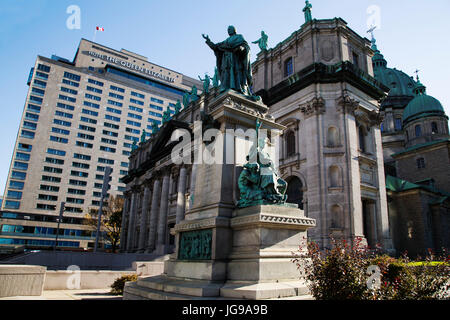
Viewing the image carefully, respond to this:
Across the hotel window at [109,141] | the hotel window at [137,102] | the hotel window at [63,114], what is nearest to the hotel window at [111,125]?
the hotel window at [109,141]

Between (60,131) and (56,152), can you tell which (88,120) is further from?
(56,152)

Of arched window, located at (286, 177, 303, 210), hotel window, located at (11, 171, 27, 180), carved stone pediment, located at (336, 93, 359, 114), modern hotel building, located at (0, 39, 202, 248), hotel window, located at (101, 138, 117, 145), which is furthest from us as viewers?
hotel window, located at (101, 138, 117, 145)

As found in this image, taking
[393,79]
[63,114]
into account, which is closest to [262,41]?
[393,79]

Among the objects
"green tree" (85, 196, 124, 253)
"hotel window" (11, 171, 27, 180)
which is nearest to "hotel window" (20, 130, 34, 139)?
"hotel window" (11, 171, 27, 180)

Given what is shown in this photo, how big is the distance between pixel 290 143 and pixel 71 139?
81.2 m

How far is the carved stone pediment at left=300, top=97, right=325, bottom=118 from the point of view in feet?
91.4

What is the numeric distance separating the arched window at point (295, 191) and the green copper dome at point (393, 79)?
5066 cm

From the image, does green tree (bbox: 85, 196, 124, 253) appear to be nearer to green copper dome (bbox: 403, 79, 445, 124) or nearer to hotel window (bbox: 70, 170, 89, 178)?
hotel window (bbox: 70, 170, 89, 178)

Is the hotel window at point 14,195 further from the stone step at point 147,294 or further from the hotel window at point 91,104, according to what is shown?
the stone step at point 147,294

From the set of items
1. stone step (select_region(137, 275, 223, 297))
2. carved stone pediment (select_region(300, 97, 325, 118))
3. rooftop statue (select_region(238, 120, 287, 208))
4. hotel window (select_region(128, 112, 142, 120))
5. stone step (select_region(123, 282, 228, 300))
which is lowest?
stone step (select_region(123, 282, 228, 300))

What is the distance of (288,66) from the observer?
33.6 m

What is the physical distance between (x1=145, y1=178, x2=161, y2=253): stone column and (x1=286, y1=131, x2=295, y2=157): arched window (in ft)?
78.8

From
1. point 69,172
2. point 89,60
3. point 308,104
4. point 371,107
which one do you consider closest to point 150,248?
point 308,104
